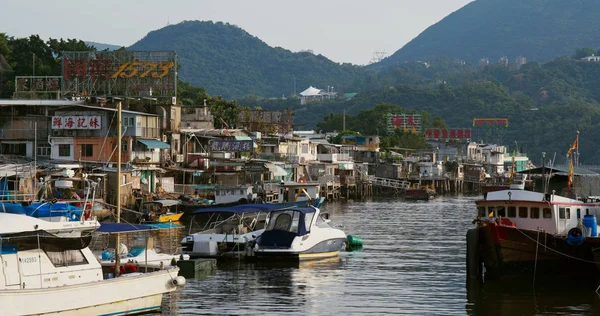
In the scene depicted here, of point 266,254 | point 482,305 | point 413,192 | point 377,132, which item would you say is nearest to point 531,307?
point 482,305

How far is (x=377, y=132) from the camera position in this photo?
556 ft

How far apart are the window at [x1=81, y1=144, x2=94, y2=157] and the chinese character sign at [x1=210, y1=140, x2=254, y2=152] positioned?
11846 mm

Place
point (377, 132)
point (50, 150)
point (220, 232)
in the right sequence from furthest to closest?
point (377, 132) → point (50, 150) → point (220, 232)

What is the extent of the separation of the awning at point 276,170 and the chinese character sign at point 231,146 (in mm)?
6569

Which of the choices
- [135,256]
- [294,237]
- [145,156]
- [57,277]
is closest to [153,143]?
[145,156]

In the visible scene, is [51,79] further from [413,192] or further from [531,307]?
[531,307]

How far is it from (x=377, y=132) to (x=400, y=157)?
123 ft

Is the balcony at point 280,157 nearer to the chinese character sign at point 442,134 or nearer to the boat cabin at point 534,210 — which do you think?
the boat cabin at point 534,210

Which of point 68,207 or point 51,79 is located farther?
point 51,79

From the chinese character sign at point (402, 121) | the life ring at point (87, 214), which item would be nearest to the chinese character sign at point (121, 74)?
the life ring at point (87, 214)

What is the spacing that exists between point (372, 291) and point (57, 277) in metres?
12.6

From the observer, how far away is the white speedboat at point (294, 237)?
4059 centimetres

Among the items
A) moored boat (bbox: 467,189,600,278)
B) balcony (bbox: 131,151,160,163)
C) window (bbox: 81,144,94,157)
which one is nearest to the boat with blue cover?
moored boat (bbox: 467,189,600,278)

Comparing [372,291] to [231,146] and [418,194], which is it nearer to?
[231,146]
